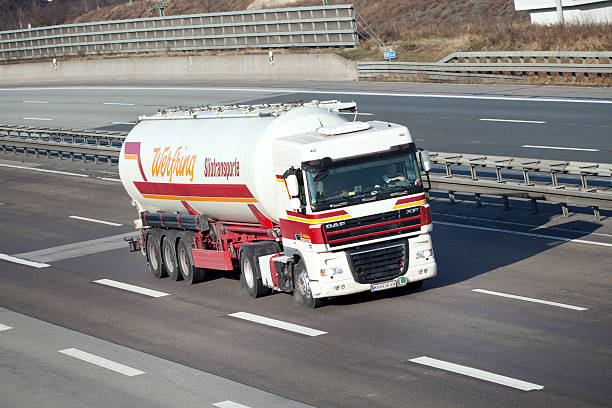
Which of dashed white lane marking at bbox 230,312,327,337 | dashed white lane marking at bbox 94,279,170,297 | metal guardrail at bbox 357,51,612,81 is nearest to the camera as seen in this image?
dashed white lane marking at bbox 230,312,327,337

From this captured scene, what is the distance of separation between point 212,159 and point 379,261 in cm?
433

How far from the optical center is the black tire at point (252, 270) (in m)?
18.2

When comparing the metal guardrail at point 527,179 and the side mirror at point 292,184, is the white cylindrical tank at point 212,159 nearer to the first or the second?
the side mirror at point 292,184

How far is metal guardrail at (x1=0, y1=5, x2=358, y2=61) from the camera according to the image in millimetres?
55562

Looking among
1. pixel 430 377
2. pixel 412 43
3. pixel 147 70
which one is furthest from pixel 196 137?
pixel 147 70

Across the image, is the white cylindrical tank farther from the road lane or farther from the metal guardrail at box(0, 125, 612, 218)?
the metal guardrail at box(0, 125, 612, 218)

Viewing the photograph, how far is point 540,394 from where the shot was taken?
440 inches

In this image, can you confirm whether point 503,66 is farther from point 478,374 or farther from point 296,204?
point 478,374

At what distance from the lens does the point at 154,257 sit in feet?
72.3

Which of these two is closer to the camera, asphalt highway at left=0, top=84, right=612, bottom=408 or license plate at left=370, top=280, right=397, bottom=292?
asphalt highway at left=0, top=84, right=612, bottom=408

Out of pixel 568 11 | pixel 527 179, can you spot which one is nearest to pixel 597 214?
pixel 527 179

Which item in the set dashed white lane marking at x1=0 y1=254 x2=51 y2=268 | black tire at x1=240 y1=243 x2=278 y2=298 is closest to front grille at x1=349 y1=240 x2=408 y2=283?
black tire at x1=240 y1=243 x2=278 y2=298

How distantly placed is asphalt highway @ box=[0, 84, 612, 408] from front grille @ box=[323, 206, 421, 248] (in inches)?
46.9

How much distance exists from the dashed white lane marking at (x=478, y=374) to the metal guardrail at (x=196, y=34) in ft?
140
